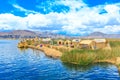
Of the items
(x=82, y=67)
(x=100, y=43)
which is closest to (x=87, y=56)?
(x=82, y=67)

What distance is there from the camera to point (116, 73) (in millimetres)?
47969

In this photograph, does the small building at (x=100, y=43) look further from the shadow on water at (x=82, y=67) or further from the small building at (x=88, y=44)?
the shadow on water at (x=82, y=67)

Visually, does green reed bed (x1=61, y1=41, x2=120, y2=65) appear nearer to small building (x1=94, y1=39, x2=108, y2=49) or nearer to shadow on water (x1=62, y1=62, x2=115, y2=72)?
shadow on water (x1=62, y1=62, x2=115, y2=72)

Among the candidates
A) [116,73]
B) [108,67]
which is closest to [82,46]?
[108,67]

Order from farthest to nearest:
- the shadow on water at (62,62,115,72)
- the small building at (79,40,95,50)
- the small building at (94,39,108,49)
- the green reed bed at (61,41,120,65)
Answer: the small building at (94,39,108,49)
the small building at (79,40,95,50)
the green reed bed at (61,41,120,65)
the shadow on water at (62,62,115,72)

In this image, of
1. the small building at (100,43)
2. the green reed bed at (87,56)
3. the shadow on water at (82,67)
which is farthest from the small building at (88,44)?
the shadow on water at (82,67)

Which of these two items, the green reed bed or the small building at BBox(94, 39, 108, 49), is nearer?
the green reed bed

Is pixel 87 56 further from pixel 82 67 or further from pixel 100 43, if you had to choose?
pixel 100 43

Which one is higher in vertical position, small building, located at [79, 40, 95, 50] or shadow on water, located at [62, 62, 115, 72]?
small building, located at [79, 40, 95, 50]

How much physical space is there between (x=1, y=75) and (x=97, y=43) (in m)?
56.8

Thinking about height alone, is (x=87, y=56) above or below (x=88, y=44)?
below

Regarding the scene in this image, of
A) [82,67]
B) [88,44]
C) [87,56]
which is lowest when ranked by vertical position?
[82,67]

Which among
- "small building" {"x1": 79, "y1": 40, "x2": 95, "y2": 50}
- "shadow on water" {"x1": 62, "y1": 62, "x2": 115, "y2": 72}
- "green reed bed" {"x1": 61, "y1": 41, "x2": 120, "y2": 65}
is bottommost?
"shadow on water" {"x1": 62, "y1": 62, "x2": 115, "y2": 72}

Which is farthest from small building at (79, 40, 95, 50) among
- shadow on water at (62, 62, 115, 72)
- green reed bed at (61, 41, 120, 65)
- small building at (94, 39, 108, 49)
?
shadow on water at (62, 62, 115, 72)
